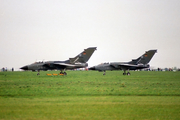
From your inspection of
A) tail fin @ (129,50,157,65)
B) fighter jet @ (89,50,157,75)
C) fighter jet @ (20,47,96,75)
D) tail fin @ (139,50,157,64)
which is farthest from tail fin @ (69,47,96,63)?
tail fin @ (139,50,157,64)

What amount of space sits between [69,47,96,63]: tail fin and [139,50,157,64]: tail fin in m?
10.8

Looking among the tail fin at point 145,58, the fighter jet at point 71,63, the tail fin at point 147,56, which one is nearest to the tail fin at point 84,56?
the fighter jet at point 71,63

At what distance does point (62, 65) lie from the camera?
51625mm

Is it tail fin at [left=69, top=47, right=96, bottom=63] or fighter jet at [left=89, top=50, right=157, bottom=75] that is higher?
tail fin at [left=69, top=47, right=96, bottom=63]

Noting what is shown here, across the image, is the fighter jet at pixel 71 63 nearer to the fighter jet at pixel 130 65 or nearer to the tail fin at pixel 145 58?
the fighter jet at pixel 130 65

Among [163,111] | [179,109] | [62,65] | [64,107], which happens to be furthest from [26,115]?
[62,65]

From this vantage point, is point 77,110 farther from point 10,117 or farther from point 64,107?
point 10,117

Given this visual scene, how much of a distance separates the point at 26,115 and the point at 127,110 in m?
3.58

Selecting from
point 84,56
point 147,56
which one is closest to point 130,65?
point 147,56

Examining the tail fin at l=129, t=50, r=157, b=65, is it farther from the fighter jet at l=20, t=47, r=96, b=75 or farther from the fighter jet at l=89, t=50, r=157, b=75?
the fighter jet at l=20, t=47, r=96, b=75

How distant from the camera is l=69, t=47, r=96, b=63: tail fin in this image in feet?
171

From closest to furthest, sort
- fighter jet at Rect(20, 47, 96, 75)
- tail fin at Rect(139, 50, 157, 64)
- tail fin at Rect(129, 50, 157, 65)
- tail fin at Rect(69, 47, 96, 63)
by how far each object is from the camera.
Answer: fighter jet at Rect(20, 47, 96, 75)
tail fin at Rect(69, 47, 96, 63)
tail fin at Rect(129, 50, 157, 65)
tail fin at Rect(139, 50, 157, 64)

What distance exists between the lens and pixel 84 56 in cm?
5244

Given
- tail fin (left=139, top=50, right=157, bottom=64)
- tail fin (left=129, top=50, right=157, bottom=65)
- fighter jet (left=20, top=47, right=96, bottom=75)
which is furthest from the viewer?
tail fin (left=139, top=50, right=157, bottom=64)
